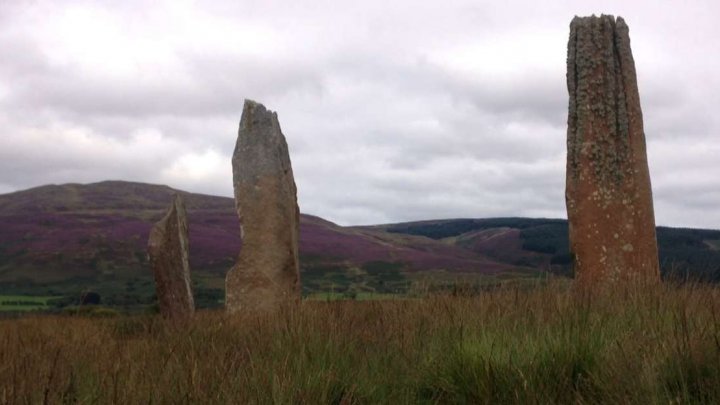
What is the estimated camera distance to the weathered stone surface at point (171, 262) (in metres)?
12.0

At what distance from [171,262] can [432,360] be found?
326 inches

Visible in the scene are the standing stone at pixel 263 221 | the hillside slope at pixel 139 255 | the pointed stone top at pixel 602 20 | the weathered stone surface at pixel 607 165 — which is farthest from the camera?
the hillside slope at pixel 139 255

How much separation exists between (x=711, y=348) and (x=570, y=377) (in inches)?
28.7

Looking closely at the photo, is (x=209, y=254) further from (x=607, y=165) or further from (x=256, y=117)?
(x=607, y=165)

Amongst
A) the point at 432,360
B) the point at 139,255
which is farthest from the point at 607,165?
the point at 139,255

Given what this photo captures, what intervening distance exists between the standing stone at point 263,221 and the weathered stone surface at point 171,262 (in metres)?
1.00

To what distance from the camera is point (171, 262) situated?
40.4ft

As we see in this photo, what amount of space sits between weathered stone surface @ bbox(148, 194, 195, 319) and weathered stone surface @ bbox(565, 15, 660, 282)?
5.72m

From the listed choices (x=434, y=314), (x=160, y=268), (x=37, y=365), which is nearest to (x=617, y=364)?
(x=434, y=314)

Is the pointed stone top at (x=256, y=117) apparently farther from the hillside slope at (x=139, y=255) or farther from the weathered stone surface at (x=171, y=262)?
the hillside slope at (x=139, y=255)

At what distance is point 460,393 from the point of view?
14.6ft

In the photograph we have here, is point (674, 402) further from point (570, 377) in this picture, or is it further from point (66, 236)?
point (66, 236)

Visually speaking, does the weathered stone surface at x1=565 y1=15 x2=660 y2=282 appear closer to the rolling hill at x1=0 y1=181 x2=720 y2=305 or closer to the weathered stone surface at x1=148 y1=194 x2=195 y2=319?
the weathered stone surface at x1=148 y1=194 x2=195 y2=319

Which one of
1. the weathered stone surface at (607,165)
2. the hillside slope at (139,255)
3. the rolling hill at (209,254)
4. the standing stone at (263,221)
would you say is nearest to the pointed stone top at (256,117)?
the standing stone at (263,221)
